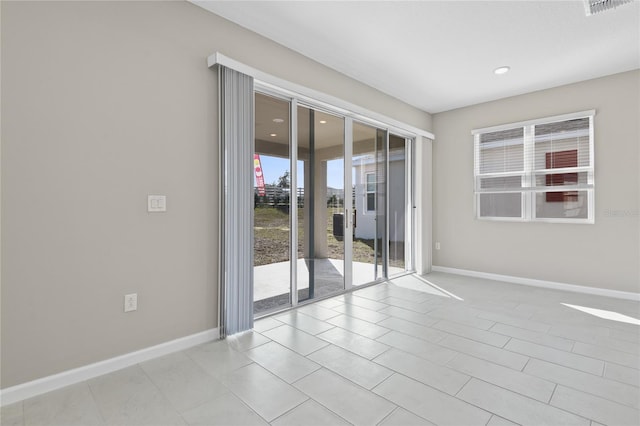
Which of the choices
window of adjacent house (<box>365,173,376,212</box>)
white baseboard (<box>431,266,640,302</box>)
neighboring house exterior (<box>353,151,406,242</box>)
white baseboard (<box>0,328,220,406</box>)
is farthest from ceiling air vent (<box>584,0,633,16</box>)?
white baseboard (<box>0,328,220,406</box>)

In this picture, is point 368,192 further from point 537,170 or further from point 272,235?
point 537,170

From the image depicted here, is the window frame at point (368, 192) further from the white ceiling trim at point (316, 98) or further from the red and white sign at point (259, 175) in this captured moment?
the red and white sign at point (259, 175)

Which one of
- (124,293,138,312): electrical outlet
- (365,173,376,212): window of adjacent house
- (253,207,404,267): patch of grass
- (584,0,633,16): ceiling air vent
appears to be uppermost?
(584,0,633,16): ceiling air vent

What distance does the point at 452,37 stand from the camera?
3.09 meters

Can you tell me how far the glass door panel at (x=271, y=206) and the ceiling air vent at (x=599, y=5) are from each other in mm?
2703

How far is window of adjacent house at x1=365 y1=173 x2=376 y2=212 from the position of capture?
14.9 feet

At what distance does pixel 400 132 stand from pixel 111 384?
462 cm

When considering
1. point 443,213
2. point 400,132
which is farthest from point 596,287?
point 400,132

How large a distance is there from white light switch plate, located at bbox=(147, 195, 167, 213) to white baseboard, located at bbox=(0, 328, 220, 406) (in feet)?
3.36

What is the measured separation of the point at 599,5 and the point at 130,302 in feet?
14.1

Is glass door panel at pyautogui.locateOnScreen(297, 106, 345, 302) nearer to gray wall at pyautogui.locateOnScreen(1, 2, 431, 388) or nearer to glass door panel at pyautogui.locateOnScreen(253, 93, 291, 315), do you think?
glass door panel at pyautogui.locateOnScreen(253, 93, 291, 315)

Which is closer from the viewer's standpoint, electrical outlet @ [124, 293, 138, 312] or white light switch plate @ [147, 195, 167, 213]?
electrical outlet @ [124, 293, 138, 312]

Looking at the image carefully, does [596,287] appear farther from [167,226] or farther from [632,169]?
[167,226]

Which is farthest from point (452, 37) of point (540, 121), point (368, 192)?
point (540, 121)
